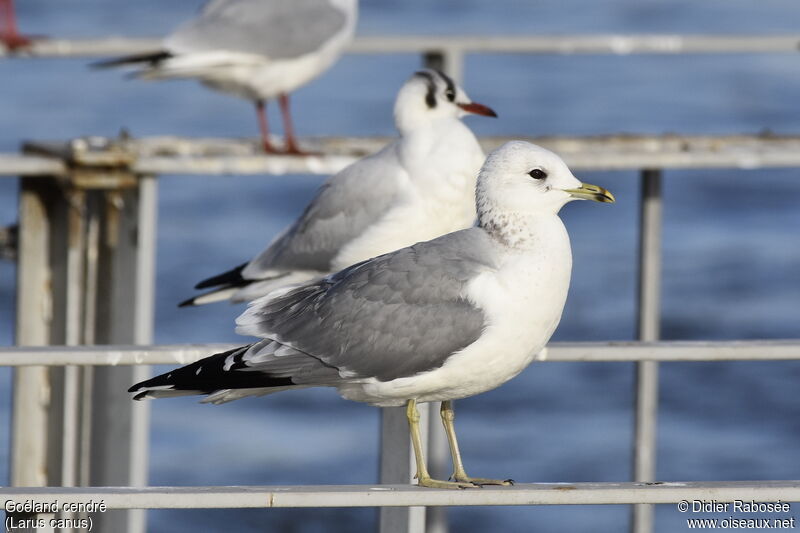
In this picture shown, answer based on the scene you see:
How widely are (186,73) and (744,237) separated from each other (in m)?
8.72

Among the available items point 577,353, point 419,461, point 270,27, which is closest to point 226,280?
point 419,461

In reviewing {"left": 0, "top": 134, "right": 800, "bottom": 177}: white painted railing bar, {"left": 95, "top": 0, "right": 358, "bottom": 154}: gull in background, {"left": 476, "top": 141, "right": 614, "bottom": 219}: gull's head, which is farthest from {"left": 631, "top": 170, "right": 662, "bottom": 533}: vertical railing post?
{"left": 95, "top": 0, "right": 358, "bottom": 154}: gull in background

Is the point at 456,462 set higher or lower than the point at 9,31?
lower

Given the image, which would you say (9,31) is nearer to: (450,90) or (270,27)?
(270,27)

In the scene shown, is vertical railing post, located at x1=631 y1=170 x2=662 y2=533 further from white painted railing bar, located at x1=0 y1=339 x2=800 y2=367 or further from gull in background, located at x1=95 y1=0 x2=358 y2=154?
gull in background, located at x1=95 y1=0 x2=358 y2=154

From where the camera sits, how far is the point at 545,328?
265 centimetres

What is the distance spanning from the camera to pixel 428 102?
159 inches

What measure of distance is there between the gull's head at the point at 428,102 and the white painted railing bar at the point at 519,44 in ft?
4.43

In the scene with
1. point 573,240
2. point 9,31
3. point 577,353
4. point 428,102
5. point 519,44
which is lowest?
point 577,353

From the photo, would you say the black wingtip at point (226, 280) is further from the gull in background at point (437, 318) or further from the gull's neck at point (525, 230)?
the gull's neck at point (525, 230)

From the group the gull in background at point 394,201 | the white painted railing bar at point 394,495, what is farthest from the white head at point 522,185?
the gull in background at point 394,201

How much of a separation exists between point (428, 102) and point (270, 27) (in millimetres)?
2054

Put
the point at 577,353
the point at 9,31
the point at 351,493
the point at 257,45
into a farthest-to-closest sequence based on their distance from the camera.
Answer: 1. the point at 9,31
2. the point at 257,45
3. the point at 577,353
4. the point at 351,493

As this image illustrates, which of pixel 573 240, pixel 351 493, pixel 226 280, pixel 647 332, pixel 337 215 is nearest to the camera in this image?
pixel 351 493
